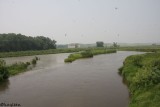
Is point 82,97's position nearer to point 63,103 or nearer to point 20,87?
point 63,103

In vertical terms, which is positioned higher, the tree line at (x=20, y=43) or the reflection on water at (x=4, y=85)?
the tree line at (x=20, y=43)

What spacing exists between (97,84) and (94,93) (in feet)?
9.63

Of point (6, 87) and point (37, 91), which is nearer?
point (37, 91)

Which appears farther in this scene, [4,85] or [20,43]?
[20,43]

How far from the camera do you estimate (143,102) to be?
9266 mm

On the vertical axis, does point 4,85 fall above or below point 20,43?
below

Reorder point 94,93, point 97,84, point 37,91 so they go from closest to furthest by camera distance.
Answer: point 94,93 < point 37,91 < point 97,84

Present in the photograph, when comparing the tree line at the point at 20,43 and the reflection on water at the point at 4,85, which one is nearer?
the reflection on water at the point at 4,85

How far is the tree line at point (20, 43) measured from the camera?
6375 centimetres

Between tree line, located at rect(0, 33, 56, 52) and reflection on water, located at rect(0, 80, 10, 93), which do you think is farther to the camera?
tree line, located at rect(0, 33, 56, 52)

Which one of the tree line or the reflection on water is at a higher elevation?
the tree line

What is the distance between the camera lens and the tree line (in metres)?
63.8

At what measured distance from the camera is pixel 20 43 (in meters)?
69.4

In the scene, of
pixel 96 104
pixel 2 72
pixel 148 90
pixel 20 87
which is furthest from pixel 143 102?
pixel 2 72
